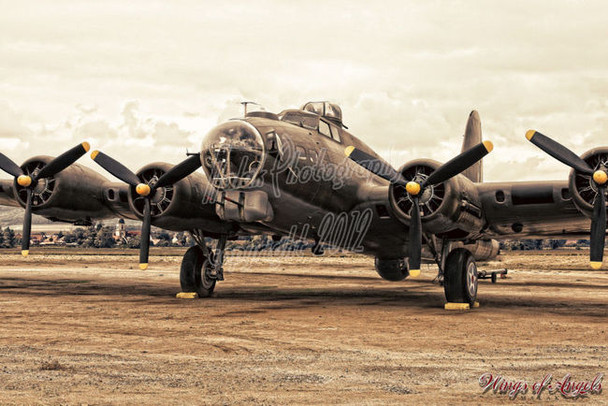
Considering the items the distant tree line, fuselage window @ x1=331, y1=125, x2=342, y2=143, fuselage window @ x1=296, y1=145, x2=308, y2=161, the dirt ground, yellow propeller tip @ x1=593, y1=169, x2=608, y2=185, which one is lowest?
the distant tree line

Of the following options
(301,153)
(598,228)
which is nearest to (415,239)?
(301,153)

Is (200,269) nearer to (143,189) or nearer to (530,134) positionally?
(143,189)

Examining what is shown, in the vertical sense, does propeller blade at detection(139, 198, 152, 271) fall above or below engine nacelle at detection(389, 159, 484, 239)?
below

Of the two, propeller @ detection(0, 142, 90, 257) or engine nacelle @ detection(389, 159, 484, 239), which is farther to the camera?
propeller @ detection(0, 142, 90, 257)

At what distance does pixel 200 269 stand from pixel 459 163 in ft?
29.3

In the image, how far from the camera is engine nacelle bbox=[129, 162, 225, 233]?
63.2 feet

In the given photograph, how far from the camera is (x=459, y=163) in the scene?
16219 millimetres

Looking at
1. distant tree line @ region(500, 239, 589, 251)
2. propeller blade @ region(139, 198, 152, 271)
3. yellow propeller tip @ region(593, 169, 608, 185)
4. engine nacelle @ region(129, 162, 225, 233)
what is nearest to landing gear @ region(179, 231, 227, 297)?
engine nacelle @ region(129, 162, 225, 233)

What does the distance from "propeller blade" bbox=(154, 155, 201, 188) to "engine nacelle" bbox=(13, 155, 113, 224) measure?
3.38m

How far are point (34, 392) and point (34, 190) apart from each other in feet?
47.7

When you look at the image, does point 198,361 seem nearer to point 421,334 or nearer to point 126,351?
point 126,351

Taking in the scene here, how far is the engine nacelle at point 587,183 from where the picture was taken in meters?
15.6

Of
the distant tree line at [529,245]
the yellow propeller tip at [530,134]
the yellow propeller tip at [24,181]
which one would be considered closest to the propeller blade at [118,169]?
the yellow propeller tip at [24,181]

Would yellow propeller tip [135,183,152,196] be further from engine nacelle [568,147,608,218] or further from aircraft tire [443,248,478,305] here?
engine nacelle [568,147,608,218]
